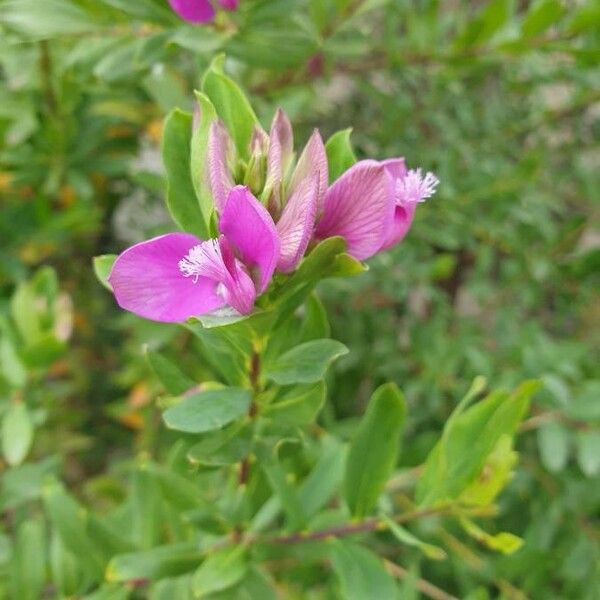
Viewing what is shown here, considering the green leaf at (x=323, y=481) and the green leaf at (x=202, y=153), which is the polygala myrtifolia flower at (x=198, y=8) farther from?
the green leaf at (x=323, y=481)

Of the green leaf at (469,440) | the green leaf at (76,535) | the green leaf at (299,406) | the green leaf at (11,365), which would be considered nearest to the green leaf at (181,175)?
the green leaf at (299,406)

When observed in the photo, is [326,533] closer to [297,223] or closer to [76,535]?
[76,535]

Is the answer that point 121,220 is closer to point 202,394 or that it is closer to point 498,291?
point 498,291

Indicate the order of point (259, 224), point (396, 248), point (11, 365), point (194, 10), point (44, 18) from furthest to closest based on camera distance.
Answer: point (396, 248) → point (11, 365) → point (44, 18) → point (194, 10) → point (259, 224)

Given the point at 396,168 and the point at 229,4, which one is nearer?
the point at 396,168

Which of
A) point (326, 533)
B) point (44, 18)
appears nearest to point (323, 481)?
point (326, 533)

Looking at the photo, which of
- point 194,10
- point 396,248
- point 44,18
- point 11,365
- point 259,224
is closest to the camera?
point 259,224
